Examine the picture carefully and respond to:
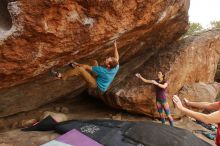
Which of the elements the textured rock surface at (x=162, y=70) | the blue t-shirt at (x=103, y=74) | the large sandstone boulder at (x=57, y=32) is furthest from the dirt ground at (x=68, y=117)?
the blue t-shirt at (x=103, y=74)

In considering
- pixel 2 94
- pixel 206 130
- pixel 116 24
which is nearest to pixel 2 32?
pixel 116 24

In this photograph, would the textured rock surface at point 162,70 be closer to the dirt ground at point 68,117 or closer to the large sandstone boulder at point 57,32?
the dirt ground at point 68,117

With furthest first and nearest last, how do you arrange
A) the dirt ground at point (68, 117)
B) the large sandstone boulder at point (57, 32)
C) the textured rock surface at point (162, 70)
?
the textured rock surface at point (162, 70) → the dirt ground at point (68, 117) → the large sandstone boulder at point (57, 32)

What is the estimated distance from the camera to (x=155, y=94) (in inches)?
358

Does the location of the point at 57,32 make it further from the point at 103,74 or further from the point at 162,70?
the point at 162,70

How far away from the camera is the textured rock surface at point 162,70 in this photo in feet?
30.3

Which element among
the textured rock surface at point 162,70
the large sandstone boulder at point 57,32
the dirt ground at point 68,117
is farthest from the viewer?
the textured rock surface at point 162,70

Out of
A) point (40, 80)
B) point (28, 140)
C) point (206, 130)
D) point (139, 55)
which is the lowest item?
point (206, 130)

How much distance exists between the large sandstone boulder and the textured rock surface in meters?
1.67

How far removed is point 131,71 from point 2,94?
4346mm

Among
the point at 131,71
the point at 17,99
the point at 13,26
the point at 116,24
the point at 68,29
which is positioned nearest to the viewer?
the point at 13,26

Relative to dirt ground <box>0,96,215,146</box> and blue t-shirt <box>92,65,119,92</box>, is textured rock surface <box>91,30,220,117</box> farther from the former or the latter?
blue t-shirt <box>92,65,119,92</box>

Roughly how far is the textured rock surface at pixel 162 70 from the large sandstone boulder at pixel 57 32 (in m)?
1.67

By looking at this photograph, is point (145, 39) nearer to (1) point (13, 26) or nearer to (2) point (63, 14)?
(2) point (63, 14)
